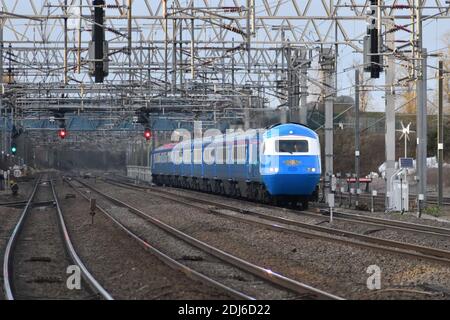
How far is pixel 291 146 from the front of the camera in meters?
30.2

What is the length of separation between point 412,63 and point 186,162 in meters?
24.2

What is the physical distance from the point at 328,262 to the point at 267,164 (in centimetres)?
1489

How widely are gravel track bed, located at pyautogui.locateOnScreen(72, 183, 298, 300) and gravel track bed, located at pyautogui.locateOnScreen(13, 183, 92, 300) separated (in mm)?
2210

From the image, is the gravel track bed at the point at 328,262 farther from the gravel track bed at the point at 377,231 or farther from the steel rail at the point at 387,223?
the steel rail at the point at 387,223

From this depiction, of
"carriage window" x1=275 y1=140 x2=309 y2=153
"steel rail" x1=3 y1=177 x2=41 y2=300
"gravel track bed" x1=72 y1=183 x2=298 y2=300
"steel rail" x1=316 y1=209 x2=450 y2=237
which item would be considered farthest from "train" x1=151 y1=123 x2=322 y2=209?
"steel rail" x1=3 y1=177 x2=41 y2=300

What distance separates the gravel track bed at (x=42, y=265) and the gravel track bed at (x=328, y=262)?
143 inches

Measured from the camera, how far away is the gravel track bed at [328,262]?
1241 centimetres

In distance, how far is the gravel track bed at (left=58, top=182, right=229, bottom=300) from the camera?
1155cm


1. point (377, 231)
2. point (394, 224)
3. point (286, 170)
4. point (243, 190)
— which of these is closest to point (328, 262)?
point (377, 231)

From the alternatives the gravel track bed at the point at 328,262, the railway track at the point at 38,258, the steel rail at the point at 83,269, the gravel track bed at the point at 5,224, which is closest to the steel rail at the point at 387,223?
the gravel track bed at the point at 328,262

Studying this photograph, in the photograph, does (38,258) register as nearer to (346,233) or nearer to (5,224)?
(346,233)

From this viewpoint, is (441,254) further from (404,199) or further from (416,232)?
(404,199)

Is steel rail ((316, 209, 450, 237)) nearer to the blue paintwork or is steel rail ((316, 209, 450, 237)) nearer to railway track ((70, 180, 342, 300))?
the blue paintwork

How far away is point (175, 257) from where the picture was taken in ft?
54.3
